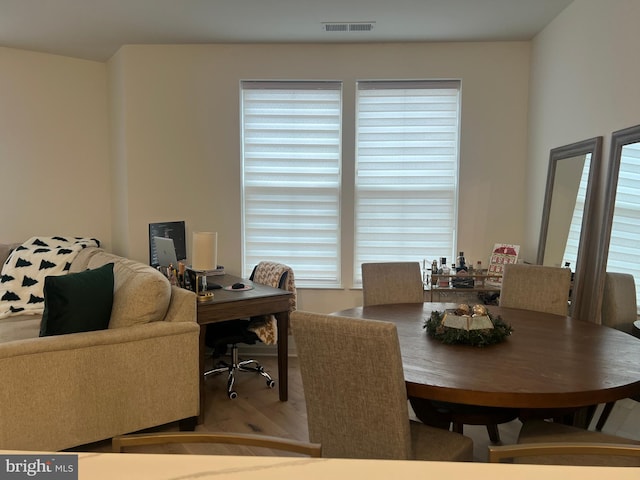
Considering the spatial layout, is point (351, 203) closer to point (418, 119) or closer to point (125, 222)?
point (418, 119)

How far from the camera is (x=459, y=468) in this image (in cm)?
76

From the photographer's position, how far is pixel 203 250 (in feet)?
9.69

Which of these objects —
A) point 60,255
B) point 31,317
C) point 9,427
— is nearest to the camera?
point 9,427

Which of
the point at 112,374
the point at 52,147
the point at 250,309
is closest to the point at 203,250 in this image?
the point at 250,309

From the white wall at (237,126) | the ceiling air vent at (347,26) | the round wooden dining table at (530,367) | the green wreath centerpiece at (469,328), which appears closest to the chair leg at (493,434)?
the round wooden dining table at (530,367)

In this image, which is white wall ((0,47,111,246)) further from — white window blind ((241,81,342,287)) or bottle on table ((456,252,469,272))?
bottle on table ((456,252,469,272))

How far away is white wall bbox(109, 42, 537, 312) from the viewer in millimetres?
4023

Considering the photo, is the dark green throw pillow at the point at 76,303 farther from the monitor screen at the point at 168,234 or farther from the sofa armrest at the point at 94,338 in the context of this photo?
the monitor screen at the point at 168,234

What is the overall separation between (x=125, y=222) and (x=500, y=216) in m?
3.35

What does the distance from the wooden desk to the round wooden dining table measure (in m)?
1.03

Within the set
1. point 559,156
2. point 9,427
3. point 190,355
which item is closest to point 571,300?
point 559,156

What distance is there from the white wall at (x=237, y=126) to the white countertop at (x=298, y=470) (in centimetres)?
344

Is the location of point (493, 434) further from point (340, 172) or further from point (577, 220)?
point (340, 172)

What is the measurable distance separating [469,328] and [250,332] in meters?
1.75
